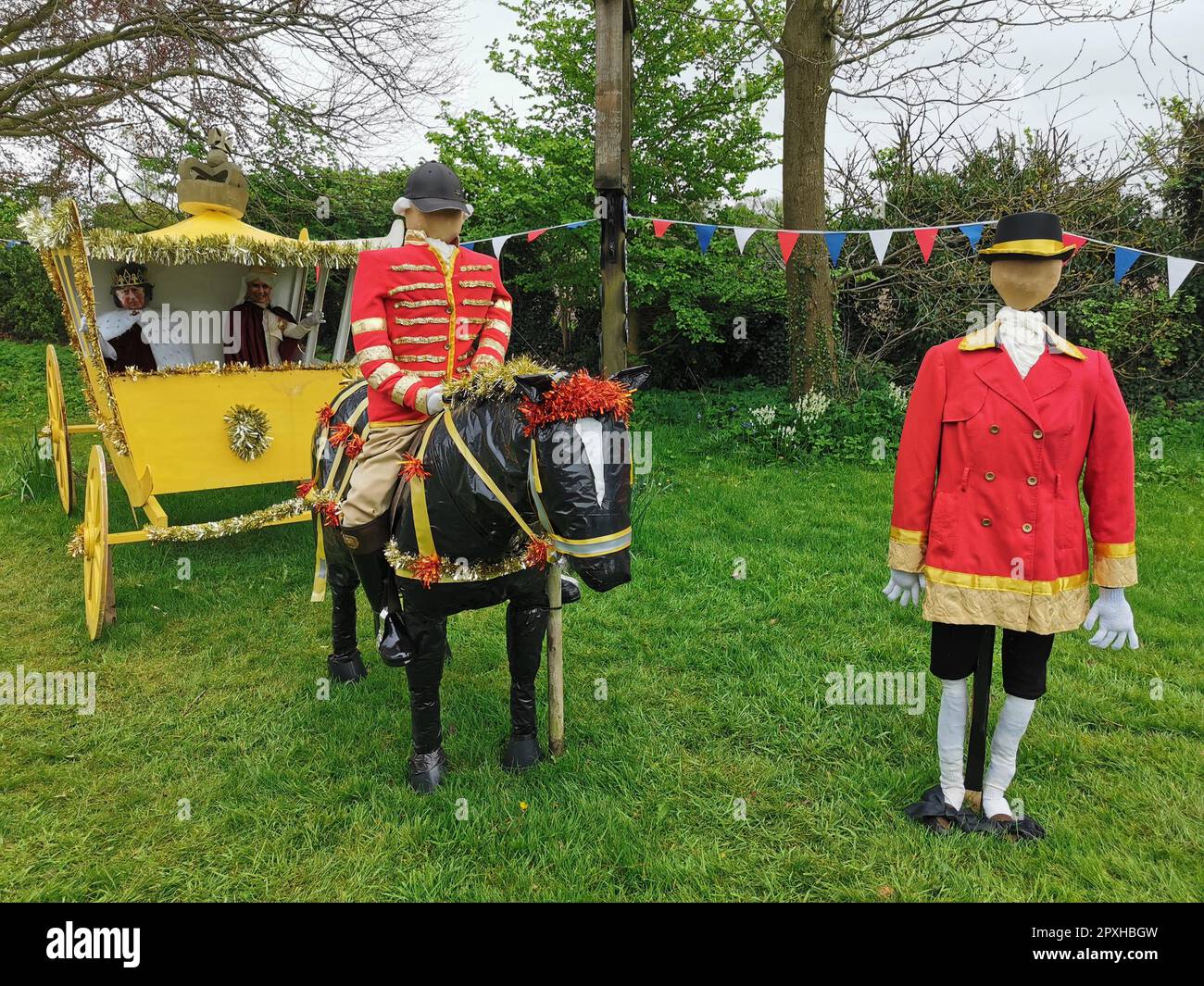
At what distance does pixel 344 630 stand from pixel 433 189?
8.09ft

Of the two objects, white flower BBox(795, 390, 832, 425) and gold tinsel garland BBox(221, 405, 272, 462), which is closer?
gold tinsel garland BBox(221, 405, 272, 462)

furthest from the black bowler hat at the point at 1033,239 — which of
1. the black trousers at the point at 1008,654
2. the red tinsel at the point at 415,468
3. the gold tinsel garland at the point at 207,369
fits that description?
the gold tinsel garland at the point at 207,369

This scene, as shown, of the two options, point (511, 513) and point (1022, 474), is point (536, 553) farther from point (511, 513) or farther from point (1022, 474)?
point (1022, 474)

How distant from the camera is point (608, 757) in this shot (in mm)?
3398

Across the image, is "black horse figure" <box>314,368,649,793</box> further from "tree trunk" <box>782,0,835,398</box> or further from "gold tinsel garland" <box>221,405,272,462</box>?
"tree trunk" <box>782,0,835,398</box>

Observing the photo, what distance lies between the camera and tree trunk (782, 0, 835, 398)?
8484mm

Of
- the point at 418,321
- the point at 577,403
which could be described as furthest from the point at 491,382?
the point at 418,321

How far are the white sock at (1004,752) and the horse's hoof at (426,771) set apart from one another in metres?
2.21

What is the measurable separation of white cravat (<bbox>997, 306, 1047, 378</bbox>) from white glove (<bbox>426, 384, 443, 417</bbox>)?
2.00 meters

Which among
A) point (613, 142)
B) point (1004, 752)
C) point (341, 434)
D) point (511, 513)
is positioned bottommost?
point (1004, 752)

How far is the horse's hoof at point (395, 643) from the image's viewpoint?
123 inches

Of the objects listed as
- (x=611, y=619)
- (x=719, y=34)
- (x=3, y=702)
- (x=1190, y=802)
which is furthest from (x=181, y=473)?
(x=719, y=34)

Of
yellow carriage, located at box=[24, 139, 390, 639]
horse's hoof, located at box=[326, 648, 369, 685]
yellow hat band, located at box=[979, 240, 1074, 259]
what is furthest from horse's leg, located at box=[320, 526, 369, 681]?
yellow hat band, located at box=[979, 240, 1074, 259]

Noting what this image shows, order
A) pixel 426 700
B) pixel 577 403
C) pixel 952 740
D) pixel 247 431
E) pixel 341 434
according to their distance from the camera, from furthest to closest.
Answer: pixel 247 431 → pixel 341 434 → pixel 426 700 → pixel 952 740 → pixel 577 403
